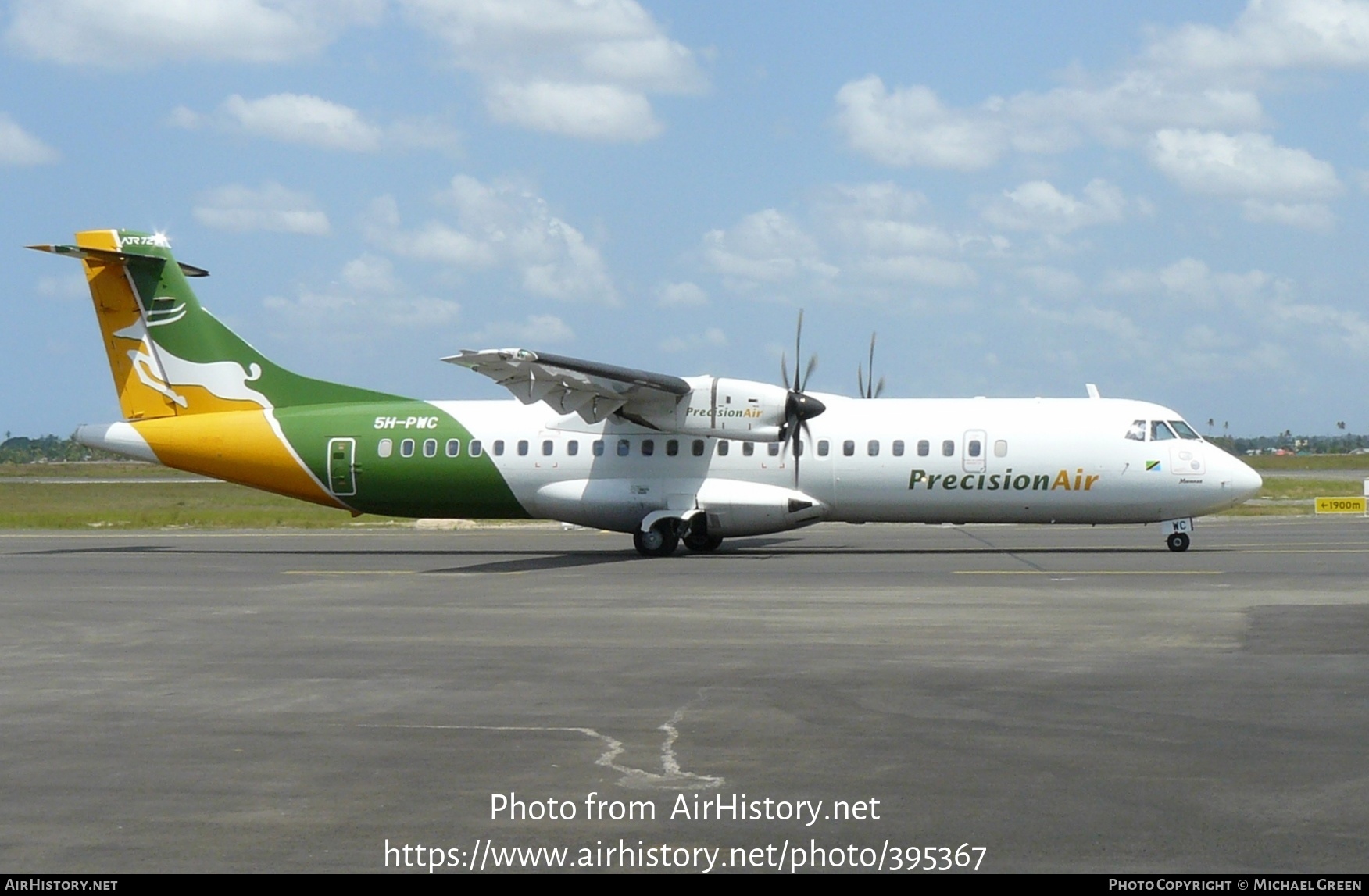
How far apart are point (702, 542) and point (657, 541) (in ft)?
5.00

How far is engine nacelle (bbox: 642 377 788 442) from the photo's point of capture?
28188 mm

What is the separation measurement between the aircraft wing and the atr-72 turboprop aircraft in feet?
0.17

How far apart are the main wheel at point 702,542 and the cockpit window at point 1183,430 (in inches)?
389

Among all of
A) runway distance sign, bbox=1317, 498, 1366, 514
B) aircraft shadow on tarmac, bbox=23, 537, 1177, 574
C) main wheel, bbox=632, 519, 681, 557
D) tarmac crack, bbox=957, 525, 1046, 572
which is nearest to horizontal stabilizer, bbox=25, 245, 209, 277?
aircraft shadow on tarmac, bbox=23, 537, 1177, 574

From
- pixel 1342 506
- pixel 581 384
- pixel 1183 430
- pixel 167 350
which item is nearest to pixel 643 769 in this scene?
pixel 581 384

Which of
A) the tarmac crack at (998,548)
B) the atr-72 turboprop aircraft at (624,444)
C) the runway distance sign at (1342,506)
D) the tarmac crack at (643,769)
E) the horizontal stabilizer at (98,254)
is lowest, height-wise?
the tarmac crack at (643,769)

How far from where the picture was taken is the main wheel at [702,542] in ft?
99.3

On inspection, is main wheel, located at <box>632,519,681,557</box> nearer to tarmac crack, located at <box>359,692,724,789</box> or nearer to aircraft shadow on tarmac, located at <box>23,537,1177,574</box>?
aircraft shadow on tarmac, located at <box>23,537,1177,574</box>

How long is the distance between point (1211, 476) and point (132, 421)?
24.0m

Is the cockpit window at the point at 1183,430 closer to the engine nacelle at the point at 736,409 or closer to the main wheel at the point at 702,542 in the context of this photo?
the engine nacelle at the point at 736,409

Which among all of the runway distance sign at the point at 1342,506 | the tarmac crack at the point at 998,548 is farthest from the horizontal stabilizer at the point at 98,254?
the runway distance sign at the point at 1342,506

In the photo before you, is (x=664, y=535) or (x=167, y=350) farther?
(x=167, y=350)

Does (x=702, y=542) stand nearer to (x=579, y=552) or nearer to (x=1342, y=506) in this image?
(x=579, y=552)

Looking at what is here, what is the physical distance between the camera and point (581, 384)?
28109 millimetres
